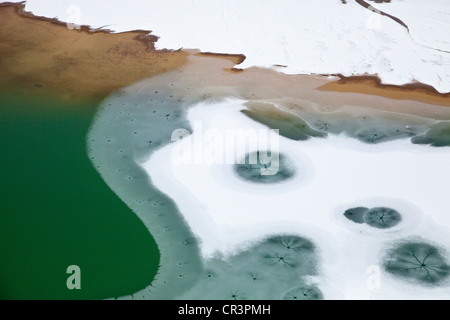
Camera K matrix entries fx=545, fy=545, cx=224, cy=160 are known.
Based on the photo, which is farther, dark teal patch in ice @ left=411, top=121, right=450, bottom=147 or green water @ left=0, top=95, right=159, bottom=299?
dark teal patch in ice @ left=411, top=121, right=450, bottom=147

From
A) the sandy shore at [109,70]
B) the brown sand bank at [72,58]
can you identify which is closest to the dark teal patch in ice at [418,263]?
the sandy shore at [109,70]

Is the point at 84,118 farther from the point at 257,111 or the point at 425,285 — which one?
the point at 425,285

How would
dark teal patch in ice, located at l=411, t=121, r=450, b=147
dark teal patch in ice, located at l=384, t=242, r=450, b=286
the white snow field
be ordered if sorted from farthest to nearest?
1. the white snow field
2. dark teal patch in ice, located at l=411, t=121, r=450, b=147
3. dark teal patch in ice, located at l=384, t=242, r=450, b=286

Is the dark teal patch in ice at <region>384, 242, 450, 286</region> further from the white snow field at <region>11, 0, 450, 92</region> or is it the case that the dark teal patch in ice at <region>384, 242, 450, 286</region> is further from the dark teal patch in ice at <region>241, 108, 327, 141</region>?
the white snow field at <region>11, 0, 450, 92</region>

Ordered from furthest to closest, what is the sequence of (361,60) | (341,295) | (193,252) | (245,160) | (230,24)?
→ 1. (230,24)
2. (361,60)
3. (245,160)
4. (193,252)
5. (341,295)

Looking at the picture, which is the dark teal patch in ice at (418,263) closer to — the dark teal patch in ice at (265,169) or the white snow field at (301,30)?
the dark teal patch in ice at (265,169)

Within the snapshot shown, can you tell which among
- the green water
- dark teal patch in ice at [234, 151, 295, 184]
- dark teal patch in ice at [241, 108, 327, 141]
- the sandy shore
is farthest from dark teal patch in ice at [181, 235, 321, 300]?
the sandy shore
